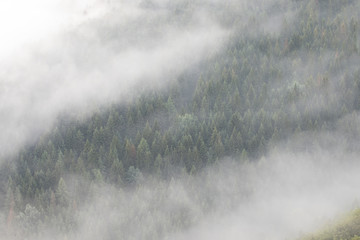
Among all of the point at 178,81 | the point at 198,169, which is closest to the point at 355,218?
the point at 198,169

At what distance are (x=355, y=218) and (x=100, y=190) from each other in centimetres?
6350

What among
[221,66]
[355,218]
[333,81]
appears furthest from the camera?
[221,66]

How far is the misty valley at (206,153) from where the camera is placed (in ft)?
403

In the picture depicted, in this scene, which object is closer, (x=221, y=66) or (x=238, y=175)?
(x=238, y=175)

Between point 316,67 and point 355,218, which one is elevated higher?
point 316,67

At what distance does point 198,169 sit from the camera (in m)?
139

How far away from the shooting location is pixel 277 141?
483 feet

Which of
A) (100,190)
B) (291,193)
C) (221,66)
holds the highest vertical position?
(221,66)

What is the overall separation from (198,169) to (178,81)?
58.1m

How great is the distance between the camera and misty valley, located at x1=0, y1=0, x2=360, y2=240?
123m

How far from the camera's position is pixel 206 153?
→ 143500 mm

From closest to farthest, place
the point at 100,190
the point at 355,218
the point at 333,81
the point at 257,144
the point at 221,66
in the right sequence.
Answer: the point at 355,218 < the point at 100,190 < the point at 257,144 < the point at 333,81 < the point at 221,66

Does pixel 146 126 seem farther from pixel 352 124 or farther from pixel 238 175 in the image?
pixel 352 124

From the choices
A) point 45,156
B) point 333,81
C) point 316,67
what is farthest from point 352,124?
point 45,156
